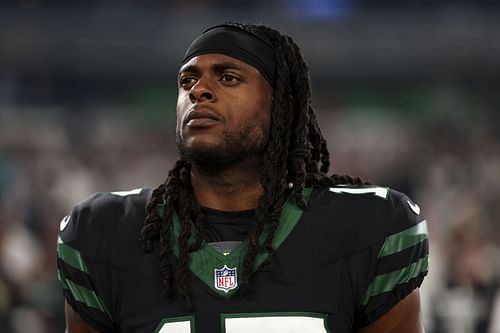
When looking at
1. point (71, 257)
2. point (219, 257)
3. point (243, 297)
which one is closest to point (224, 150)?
point (219, 257)

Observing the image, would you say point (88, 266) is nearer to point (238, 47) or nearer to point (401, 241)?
point (238, 47)

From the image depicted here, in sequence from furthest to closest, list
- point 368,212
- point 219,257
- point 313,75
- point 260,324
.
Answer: point 313,75
point 368,212
point 219,257
point 260,324

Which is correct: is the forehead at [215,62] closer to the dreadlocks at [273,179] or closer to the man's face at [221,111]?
the man's face at [221,111]

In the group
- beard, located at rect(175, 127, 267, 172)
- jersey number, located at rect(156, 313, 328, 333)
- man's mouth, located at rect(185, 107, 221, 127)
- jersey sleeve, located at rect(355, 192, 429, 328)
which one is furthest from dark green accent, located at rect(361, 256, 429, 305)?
man's mouth, located at rect(185, 107, 221, 127)

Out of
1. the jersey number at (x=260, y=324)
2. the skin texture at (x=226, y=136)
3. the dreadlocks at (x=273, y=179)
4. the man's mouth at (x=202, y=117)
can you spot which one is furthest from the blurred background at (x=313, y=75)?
the jersey number at (x=260, y=324)

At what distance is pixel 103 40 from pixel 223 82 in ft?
31.9

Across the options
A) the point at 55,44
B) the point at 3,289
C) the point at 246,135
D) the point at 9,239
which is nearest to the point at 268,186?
the point at 246,135

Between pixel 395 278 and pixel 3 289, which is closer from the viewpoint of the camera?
pixel 395 278

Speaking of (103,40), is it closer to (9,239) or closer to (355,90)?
(355,90)

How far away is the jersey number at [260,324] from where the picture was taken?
2.52 meters

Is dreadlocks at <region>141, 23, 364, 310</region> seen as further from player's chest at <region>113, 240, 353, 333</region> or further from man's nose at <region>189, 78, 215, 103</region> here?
man's nose at <region>189, 78, 215, 103</region>

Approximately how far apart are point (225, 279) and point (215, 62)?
1.78ft

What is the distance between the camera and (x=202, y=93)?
8.82 ft

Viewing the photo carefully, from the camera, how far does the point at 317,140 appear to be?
2967mm
